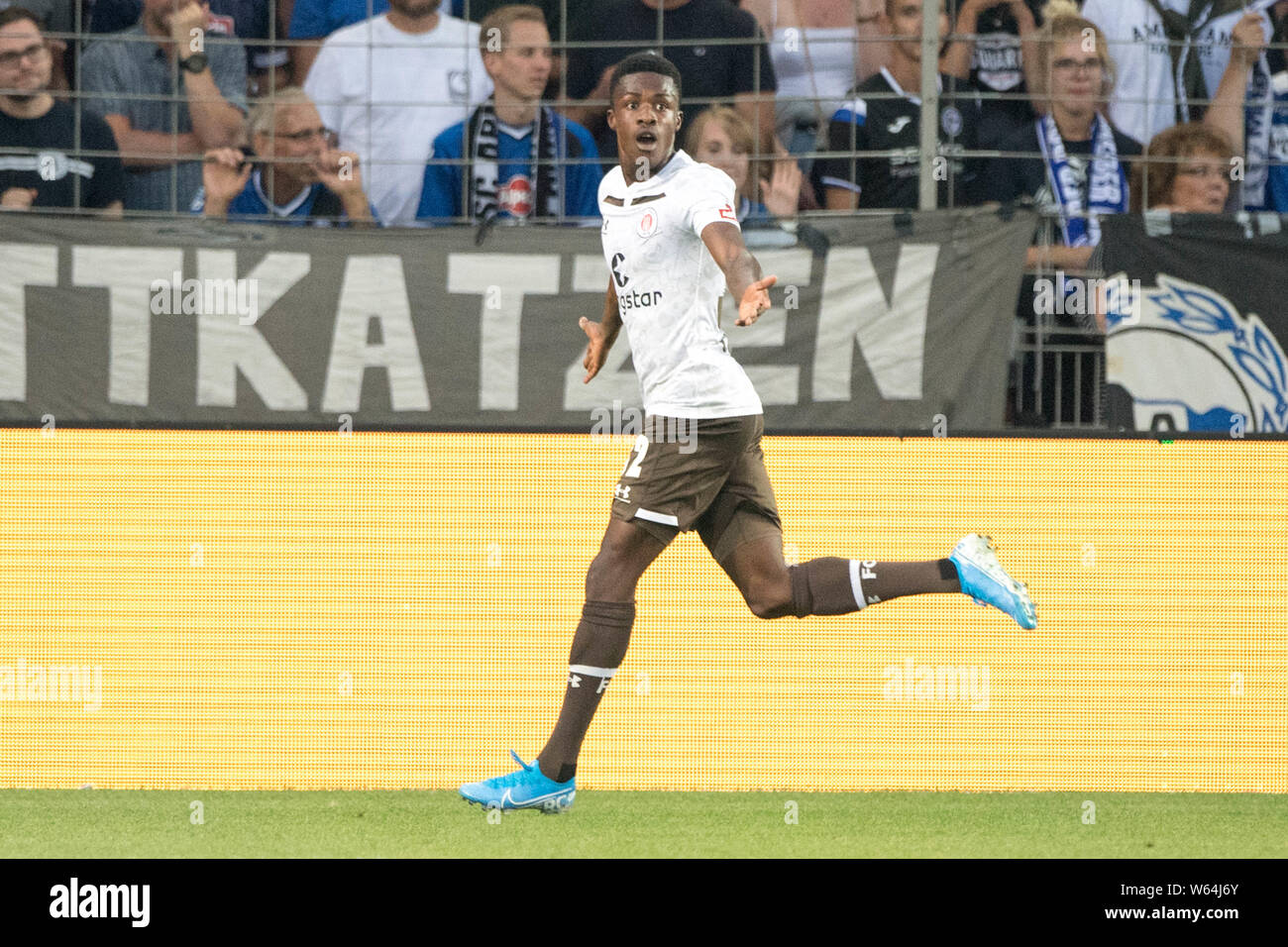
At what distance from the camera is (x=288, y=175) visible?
9734 millimetres

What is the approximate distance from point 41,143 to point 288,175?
1278mm

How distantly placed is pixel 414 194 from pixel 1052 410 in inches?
141

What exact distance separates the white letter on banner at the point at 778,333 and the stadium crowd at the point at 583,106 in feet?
2.60

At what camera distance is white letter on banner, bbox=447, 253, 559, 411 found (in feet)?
28.1

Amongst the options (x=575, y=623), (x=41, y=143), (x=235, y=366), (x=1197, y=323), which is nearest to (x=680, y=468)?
(x=575, y=623)

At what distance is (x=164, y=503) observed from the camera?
290 inches

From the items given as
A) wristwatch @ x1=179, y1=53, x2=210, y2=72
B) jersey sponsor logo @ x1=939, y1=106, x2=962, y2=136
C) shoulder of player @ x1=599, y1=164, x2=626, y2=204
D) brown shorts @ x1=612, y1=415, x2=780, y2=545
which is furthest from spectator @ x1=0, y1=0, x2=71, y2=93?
brown shorts @ x1=612, y1=415, x2=780, y2=545

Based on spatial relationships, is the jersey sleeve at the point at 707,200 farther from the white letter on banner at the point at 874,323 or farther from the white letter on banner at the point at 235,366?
the white letter on banner at the point at 235,366

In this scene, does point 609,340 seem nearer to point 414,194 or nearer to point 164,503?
point 164,503

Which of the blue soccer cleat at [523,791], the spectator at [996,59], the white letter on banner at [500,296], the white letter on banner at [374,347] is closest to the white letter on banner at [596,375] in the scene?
the white letter on banner at [500,296]

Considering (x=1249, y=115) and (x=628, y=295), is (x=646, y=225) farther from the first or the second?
(x=1249, y=115)

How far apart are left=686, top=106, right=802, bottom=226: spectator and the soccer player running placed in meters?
3.69

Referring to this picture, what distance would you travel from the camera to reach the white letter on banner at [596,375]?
8.51 m

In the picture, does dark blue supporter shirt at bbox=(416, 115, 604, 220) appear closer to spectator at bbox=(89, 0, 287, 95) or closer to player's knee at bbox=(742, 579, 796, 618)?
spectator at bbox=(89, 0, 287, 95)
